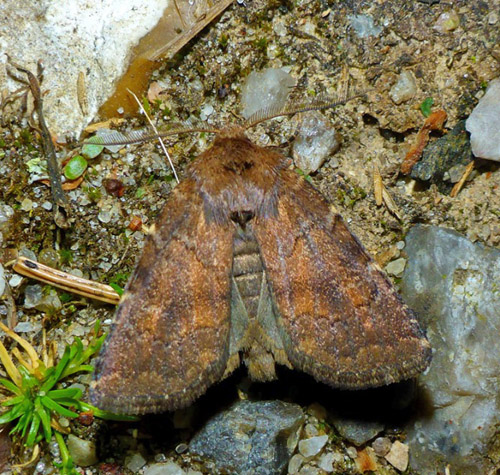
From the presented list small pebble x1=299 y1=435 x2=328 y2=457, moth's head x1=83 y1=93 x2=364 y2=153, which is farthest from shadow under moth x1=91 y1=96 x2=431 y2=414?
small pebble x1=299 y1=435 x2=328 y2=457

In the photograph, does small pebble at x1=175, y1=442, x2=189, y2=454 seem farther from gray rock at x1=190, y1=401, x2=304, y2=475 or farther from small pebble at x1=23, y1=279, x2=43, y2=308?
small pebble at x1=23, y1=279, x2=43, y2=308

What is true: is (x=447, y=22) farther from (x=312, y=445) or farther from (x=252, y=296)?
(x=312, y=445)

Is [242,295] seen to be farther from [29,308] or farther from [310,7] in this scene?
[310,7]

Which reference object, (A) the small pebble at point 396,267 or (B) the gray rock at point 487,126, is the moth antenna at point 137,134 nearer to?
(A) the small pebble at point 396,267

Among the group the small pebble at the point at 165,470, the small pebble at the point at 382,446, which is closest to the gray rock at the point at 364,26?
the small pebble at the point at 382,446

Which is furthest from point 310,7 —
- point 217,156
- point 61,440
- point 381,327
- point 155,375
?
point 61,440

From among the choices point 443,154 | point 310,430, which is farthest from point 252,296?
point 443,154
